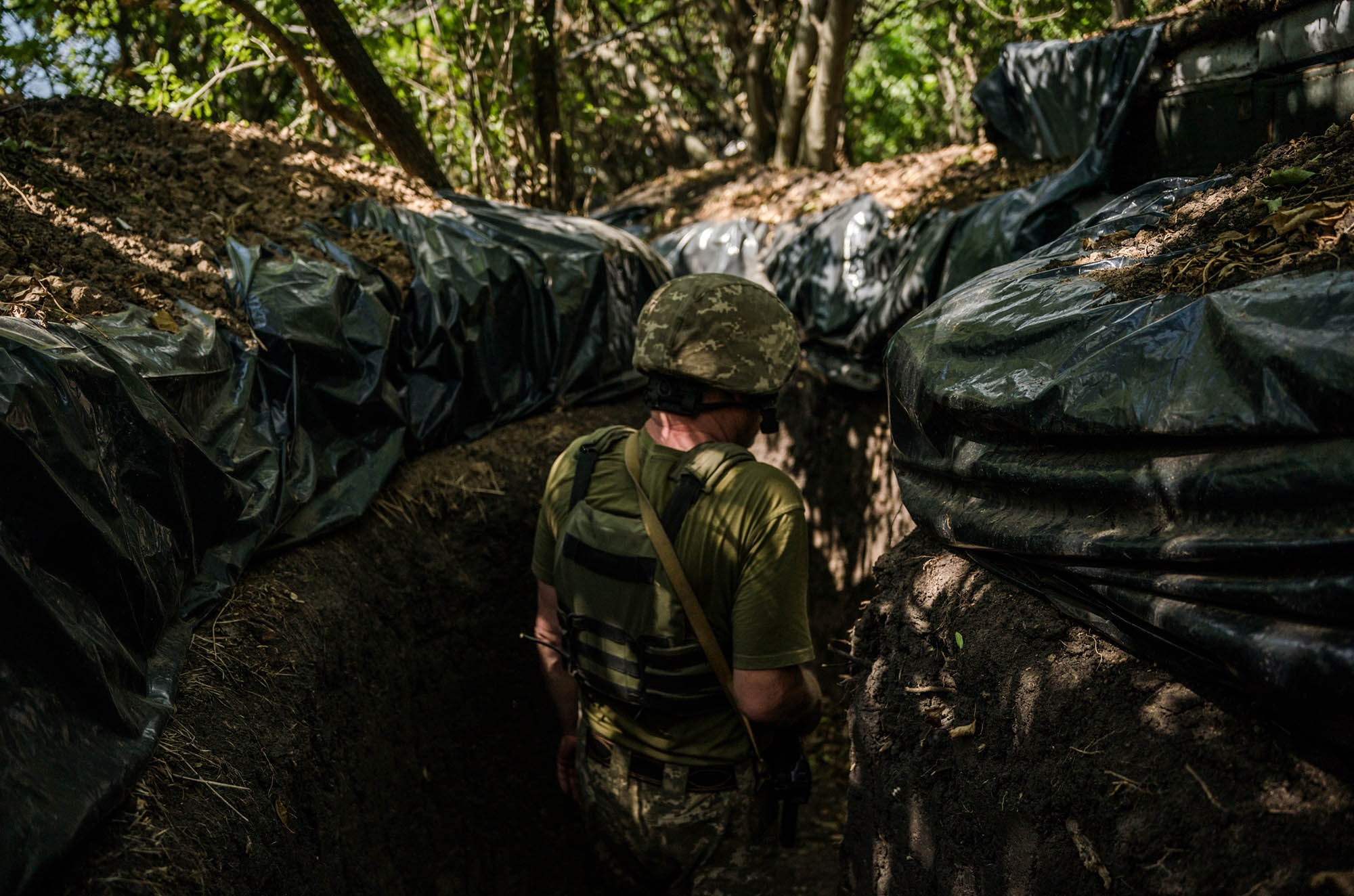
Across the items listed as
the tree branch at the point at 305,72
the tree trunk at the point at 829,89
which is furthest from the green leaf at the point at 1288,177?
the tree branch at the point at 305,72

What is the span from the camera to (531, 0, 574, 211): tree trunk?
561 cm

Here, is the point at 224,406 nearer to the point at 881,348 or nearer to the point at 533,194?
the point at 881,348

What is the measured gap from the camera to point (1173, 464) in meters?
1.49

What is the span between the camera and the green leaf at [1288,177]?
6.27ft

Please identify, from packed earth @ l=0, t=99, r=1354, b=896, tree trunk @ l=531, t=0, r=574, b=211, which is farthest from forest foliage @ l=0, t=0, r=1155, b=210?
packed earth @ l=0, t=99, r=1354, b=896

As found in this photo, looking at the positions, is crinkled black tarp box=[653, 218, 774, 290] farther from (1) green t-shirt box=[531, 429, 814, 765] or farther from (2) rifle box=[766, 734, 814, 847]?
(2) rifle box=[766, 734, 814, 847]

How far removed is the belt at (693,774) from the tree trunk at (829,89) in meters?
4.50

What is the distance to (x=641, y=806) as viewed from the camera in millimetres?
2365

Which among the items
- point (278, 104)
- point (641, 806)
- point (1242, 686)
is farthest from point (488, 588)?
point (278, 104)

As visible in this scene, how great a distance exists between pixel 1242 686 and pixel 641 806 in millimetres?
1547

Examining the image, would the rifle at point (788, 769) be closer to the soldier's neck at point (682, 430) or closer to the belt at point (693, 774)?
the belt at point (693, 774)

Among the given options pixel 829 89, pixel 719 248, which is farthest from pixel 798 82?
pixel 719 248

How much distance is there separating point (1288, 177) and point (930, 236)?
2.14 m

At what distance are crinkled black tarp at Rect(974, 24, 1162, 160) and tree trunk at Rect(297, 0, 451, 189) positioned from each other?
10.3 feet
